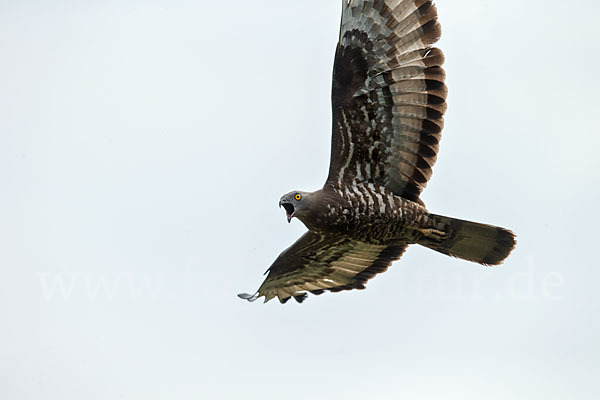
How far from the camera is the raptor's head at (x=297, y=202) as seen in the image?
559 inches

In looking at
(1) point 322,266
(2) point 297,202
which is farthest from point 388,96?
(1) point 322,266

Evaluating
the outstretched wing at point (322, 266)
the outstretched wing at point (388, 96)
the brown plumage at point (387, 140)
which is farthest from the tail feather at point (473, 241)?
the outstretched wing at point (322, 266)

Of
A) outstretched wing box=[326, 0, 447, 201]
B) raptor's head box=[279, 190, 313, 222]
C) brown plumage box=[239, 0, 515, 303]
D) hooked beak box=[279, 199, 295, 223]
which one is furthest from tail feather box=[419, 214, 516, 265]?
hooked beak box=[279, 199, 295, 223]

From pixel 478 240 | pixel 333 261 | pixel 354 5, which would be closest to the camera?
pixel 354 5

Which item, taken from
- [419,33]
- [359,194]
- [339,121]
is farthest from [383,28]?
[359,194]

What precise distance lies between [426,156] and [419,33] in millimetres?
1721

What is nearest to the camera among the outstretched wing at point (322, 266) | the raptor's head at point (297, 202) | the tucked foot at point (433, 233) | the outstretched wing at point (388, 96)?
the outstretched wing at point (388, 96)

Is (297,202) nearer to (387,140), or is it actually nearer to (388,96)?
(387,140)

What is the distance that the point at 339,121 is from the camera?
14.0 m

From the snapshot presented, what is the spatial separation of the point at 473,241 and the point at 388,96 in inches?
94.3

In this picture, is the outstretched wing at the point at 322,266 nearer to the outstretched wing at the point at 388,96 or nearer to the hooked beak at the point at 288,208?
the hooked beak at the point at 288,208

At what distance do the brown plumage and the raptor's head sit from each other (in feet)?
0.04

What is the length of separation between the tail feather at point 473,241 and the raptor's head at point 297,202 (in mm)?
1726

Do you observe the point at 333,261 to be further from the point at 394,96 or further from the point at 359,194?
the point at 394,96
